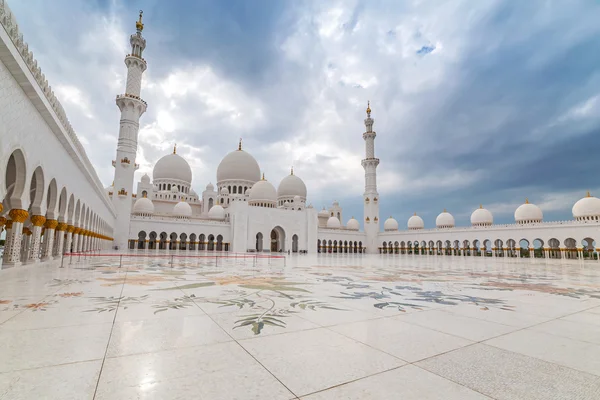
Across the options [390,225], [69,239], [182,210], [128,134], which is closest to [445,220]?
[390,225]

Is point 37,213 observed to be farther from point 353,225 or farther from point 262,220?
point 353,225

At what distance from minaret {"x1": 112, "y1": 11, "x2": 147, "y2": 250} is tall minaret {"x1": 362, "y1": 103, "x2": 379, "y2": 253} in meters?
25.4

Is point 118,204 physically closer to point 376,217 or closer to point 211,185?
point 211,185

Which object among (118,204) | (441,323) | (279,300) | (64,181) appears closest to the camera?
(441,323)

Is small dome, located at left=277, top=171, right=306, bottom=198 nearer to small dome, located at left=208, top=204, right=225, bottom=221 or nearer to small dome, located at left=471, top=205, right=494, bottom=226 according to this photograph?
small dome, located at left=208, top=204, right=225, bottom=221

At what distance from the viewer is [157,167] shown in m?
40.5

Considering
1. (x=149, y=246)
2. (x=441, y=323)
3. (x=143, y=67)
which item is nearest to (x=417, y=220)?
(x=149, y=246)

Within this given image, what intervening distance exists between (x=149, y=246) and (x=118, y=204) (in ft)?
20.5

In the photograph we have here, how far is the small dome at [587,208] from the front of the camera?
27.1 m

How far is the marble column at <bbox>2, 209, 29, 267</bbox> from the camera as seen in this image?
26.1 feet

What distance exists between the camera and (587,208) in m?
27.5

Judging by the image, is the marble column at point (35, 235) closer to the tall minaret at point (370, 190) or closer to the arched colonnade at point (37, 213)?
the arched colonnade at point (37, 213)

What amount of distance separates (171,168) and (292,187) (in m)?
15.7

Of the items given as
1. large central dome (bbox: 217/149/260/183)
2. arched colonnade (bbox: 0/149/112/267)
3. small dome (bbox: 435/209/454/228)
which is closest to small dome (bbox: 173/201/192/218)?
large central dome (bbox: 217/149/260/183)
